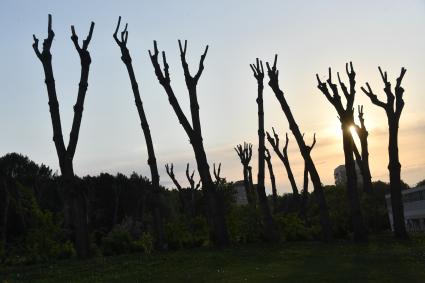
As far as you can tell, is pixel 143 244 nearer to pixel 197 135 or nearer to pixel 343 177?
pixel 197 135

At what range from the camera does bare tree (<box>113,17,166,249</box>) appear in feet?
81.4

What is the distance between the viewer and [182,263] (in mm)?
16594

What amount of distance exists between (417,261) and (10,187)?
43.6m

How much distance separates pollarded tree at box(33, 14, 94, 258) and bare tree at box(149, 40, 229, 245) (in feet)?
13.9

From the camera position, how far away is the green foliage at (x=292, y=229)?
101 ft

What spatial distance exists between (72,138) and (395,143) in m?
15.8

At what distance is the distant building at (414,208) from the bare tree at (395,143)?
28.1 meters

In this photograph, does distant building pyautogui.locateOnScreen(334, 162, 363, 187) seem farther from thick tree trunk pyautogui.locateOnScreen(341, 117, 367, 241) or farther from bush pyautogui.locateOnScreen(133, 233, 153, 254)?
bush pyautogui.locateOnScreen(133, 233, 153, 254)

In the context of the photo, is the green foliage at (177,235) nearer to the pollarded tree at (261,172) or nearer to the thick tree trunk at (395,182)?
the pollarded tree at (261,172)

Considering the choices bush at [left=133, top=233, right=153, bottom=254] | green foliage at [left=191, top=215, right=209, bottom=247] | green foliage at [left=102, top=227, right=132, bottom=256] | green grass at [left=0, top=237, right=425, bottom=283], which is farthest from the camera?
green foliage at [left=102, top=227, right=132, bottom=256]

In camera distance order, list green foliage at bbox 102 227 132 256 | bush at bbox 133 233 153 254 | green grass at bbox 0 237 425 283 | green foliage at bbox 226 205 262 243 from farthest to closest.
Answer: green foliage at bbox 102 227 132 256 < green foliage at bbox 226 205 262 243 < bush at bbox 133 233 153 254 < green grass at bbox 0 237 425 283

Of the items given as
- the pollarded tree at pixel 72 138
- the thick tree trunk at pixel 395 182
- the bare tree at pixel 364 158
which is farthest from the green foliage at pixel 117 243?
the bare tree at pixel 364 158

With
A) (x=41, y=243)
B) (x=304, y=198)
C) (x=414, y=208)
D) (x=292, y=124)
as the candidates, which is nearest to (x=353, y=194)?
(x=292, y=124)

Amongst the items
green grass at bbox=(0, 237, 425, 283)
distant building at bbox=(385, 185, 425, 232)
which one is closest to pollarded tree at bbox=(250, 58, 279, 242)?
green grass at bbox=(0, 237, 425, 283)
